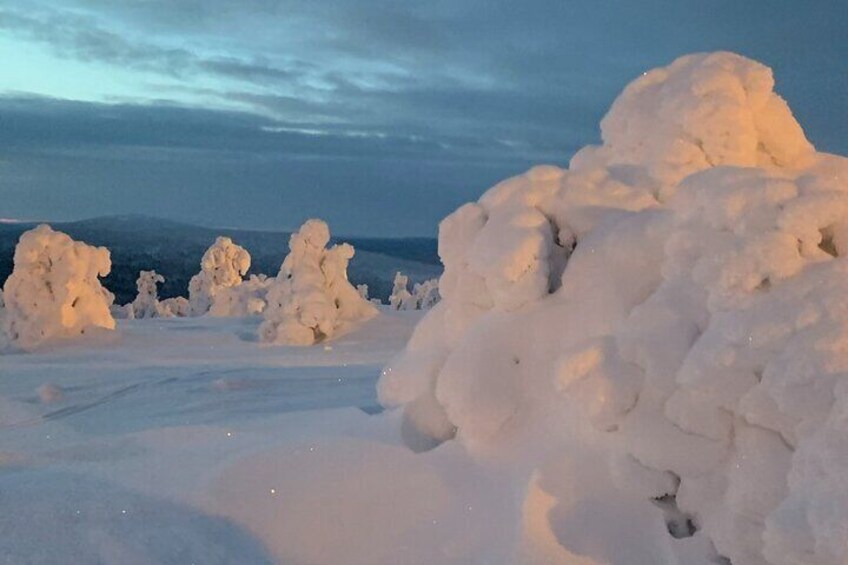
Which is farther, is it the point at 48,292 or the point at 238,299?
the point at 238,299

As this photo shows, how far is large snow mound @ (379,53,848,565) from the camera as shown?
3.15 metres

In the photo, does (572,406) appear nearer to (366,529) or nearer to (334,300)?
(366,529)

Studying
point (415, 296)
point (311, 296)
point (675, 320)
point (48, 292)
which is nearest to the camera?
point (675, 320)

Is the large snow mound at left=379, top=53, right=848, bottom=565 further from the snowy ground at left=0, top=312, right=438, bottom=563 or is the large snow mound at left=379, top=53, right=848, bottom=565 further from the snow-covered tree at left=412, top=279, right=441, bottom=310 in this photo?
the snow-covered tree at left=412, top=279, right=441, bottom=310

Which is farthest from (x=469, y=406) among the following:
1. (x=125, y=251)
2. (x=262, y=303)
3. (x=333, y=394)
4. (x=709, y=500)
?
(x=125, y=251)

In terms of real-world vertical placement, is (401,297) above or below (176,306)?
above

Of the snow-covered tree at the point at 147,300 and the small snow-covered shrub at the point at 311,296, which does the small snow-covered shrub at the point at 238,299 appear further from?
the snow-covered tree at the point at 147,300

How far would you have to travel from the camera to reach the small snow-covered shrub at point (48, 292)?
1652 cm

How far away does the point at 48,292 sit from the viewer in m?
17.1

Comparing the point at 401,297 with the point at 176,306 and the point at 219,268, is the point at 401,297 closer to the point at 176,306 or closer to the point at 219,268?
the point at 219,268

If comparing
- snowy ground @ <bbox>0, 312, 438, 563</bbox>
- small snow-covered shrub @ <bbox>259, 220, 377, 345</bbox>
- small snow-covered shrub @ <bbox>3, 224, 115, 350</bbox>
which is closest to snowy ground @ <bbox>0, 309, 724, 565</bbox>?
snowy ground @ <bbox>0, 312, 438, 563</bbox>

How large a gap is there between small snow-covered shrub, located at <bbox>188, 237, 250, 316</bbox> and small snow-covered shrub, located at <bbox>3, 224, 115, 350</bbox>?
13.1m

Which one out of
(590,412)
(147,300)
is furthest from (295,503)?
(147,300)

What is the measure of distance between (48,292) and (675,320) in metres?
15.7
